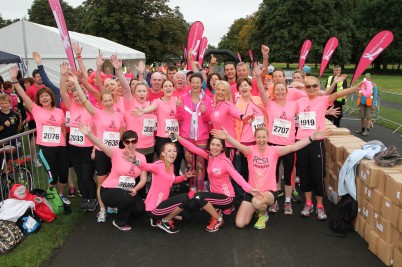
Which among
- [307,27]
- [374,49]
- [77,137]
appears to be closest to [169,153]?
[77,137]

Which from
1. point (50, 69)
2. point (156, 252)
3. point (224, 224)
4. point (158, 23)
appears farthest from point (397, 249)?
point (158, 23)

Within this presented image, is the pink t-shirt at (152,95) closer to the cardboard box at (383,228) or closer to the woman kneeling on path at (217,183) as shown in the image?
the woman kneeling on path at (217,183)

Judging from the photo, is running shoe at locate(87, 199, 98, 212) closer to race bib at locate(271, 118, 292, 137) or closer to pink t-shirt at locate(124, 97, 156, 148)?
pink t-shirt at locate(124, 97, 156, 148)

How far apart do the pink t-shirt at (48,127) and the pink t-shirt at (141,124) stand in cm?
94

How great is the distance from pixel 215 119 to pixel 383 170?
2.16 metres

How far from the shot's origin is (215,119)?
5.07 m

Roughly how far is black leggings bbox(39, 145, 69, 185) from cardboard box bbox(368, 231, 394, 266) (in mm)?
4081

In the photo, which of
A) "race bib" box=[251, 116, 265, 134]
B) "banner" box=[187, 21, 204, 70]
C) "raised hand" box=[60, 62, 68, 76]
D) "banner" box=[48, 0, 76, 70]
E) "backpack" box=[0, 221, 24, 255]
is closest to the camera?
"backpack" box=[0, 221, 24, 255]

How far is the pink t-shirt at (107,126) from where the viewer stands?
16.3ft

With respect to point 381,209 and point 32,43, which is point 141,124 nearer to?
point 381,209

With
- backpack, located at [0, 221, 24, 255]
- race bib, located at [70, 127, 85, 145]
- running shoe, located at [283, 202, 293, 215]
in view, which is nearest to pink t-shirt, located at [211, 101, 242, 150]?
running shoe, located at [283, 202, 293, 215]

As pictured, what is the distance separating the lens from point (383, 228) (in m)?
3.85

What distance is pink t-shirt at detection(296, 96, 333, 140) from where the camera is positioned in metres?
4.89

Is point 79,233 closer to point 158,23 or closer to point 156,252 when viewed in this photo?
point 156,252
